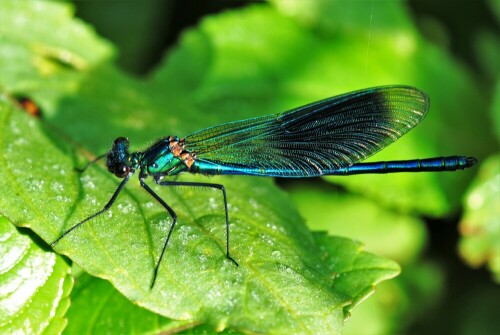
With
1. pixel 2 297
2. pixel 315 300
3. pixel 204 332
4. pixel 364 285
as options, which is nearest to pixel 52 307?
pixel 2 297

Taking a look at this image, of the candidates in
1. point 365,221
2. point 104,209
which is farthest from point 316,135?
point 365,221

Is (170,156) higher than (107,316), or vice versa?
(170,156)

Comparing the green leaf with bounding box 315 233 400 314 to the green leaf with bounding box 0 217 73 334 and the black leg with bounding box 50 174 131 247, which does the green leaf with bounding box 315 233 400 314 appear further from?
the green leaf with bounding box 0 217 73 334

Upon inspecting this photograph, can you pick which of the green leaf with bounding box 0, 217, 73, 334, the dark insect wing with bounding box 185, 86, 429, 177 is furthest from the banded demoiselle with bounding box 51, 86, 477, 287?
the green leaf with bounding box 0, 217, 73, 334

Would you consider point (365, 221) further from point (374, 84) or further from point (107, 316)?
point (107, 316)

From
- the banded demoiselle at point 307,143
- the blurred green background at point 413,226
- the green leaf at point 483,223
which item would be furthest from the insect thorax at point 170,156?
the green leaf at point 483,223

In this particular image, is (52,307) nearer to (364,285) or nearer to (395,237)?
(364,285)

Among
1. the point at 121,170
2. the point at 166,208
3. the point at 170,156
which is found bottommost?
the point at 166,208
